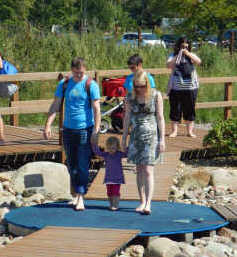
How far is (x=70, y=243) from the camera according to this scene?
686 centimetres

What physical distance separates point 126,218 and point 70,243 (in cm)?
106

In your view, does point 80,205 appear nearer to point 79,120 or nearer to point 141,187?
point 141,187

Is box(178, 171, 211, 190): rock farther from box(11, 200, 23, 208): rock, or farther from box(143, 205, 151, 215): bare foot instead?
box(143, 205, 151, 215): bare foot

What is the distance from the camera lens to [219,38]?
104 ft

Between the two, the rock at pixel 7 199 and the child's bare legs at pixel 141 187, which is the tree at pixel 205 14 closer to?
the rock at pixel 7 199

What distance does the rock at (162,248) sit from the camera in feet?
22.8

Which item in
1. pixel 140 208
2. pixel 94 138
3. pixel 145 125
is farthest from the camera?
pixel 140 208

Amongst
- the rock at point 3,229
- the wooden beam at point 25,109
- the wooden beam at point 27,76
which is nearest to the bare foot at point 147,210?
the rock at point 3,229

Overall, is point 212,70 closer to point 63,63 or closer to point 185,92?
point 63,63

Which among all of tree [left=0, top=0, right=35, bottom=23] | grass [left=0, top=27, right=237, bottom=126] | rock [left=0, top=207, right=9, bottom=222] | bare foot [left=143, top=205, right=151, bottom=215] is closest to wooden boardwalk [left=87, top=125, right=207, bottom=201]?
bare foot [left=143, top=205, right=151, bottom=215]

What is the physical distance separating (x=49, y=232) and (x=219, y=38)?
25478mm

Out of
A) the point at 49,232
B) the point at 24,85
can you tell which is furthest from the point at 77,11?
the point at 49,232

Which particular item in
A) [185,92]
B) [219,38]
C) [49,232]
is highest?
[219,38]

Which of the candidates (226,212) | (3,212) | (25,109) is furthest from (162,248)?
(25,109)
